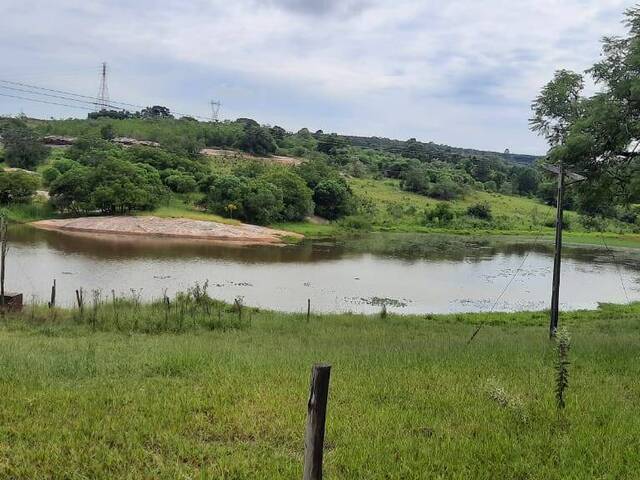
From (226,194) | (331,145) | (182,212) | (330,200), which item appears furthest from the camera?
(331,145)

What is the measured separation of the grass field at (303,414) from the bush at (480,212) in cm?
8554

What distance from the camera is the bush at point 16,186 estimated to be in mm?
63500

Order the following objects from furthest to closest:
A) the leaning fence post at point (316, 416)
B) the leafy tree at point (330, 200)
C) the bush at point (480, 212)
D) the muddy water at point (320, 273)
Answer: the bush at point (480, 212) → the leafy tree at point (330, 200) → the muddy water at point (320, 273) → the leaning fence post at point (316, 416)

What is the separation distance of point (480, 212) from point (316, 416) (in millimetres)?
95351

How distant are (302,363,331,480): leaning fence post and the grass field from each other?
3.57 feet

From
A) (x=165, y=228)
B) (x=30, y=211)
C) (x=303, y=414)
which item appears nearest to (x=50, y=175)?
(x=30, y=211)

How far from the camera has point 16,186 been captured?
6444cm

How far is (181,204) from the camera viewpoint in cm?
7288

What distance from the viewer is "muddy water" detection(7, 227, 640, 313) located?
2972 centimetres

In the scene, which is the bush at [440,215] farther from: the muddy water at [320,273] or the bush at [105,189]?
the bush at [105,189]

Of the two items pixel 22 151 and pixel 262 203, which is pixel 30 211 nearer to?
pixel 22 151

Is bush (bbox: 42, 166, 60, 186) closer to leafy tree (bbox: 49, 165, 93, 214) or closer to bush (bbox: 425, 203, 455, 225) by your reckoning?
leafy tree (bbox: 49, 165, 93, 214)

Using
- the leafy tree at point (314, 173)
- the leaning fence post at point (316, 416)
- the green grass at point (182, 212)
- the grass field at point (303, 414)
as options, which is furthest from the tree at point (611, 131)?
the leafy tree at point (314, 173)

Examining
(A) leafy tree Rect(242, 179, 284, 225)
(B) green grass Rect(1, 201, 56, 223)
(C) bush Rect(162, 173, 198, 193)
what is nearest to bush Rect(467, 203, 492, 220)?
(A) leafy tree Rect(242, 179, 284, 225)
